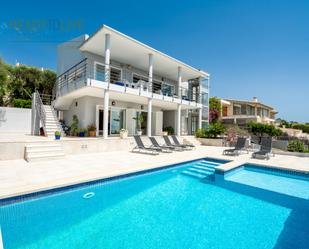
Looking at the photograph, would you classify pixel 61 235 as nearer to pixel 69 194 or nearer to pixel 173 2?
pixel 69 194

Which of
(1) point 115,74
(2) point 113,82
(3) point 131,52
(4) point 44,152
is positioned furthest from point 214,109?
(4) point 44,152

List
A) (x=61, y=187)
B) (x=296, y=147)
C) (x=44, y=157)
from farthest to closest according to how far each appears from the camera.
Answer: (x=296, y=147)
(x=44, y=157)
(x=61, y=187)

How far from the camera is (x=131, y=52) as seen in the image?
44.9 feet

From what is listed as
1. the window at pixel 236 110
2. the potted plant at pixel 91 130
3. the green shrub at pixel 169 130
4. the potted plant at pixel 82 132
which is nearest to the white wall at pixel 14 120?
the potted plant at pixel 82 132

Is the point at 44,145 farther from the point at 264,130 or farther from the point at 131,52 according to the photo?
the point at 264,130

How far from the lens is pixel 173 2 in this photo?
38.8ft

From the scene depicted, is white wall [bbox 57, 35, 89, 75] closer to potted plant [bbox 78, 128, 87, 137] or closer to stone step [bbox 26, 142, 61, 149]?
potted plant [bbox 78, 128, 87, 137]

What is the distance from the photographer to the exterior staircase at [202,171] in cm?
738

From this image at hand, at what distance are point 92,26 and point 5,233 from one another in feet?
49.7

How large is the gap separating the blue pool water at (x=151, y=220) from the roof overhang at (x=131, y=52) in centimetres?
953

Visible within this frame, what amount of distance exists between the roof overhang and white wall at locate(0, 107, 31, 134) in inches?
356

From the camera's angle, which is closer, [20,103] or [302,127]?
[20,103]

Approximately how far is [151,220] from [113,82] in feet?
43.4

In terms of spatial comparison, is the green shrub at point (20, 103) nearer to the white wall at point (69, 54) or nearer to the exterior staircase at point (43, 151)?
the white wall at point (69, 54)
